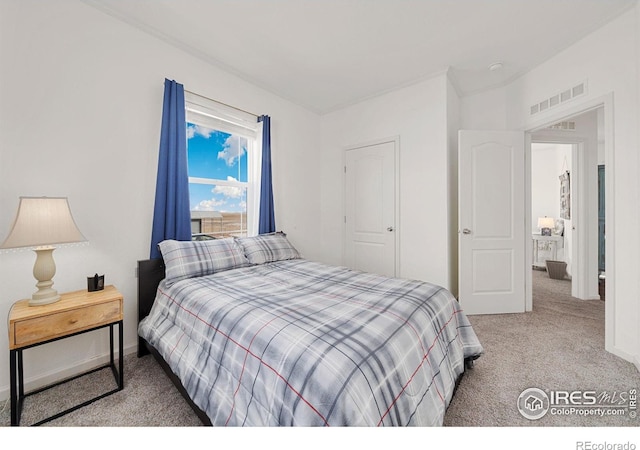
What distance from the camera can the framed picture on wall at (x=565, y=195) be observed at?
456 cm

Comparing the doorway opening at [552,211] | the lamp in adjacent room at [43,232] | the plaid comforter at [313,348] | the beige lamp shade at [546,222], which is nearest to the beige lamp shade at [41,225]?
the lamp in adjacent room at [43,232]

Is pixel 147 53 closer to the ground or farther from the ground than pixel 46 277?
farther from the ground

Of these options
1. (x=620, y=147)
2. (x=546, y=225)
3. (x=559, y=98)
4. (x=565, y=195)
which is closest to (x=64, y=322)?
(x=620, y=147)

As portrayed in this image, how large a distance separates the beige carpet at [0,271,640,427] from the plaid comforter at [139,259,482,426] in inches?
8.1

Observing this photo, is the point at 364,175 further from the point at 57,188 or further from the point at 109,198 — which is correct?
the point at 57,188

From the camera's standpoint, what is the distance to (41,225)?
4.99ft

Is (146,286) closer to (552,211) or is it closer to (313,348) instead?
(313,348)

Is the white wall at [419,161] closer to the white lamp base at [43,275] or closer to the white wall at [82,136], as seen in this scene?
the white wall at [82,136]

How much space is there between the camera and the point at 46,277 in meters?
1.61

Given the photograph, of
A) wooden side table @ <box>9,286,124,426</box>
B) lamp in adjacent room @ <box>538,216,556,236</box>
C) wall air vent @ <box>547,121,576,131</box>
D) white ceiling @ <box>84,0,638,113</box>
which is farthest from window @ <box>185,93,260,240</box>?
lamp in adjacent room @ <box>538,216,556,236</box>

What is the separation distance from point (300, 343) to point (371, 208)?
277cm

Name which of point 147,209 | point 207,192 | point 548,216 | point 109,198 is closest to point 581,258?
point 548,216

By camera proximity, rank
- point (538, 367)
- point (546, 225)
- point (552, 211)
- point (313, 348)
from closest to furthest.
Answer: point (313, 348), point (538, 367), point (546, 225), point (552, 211)

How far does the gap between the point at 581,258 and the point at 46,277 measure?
548 cm
